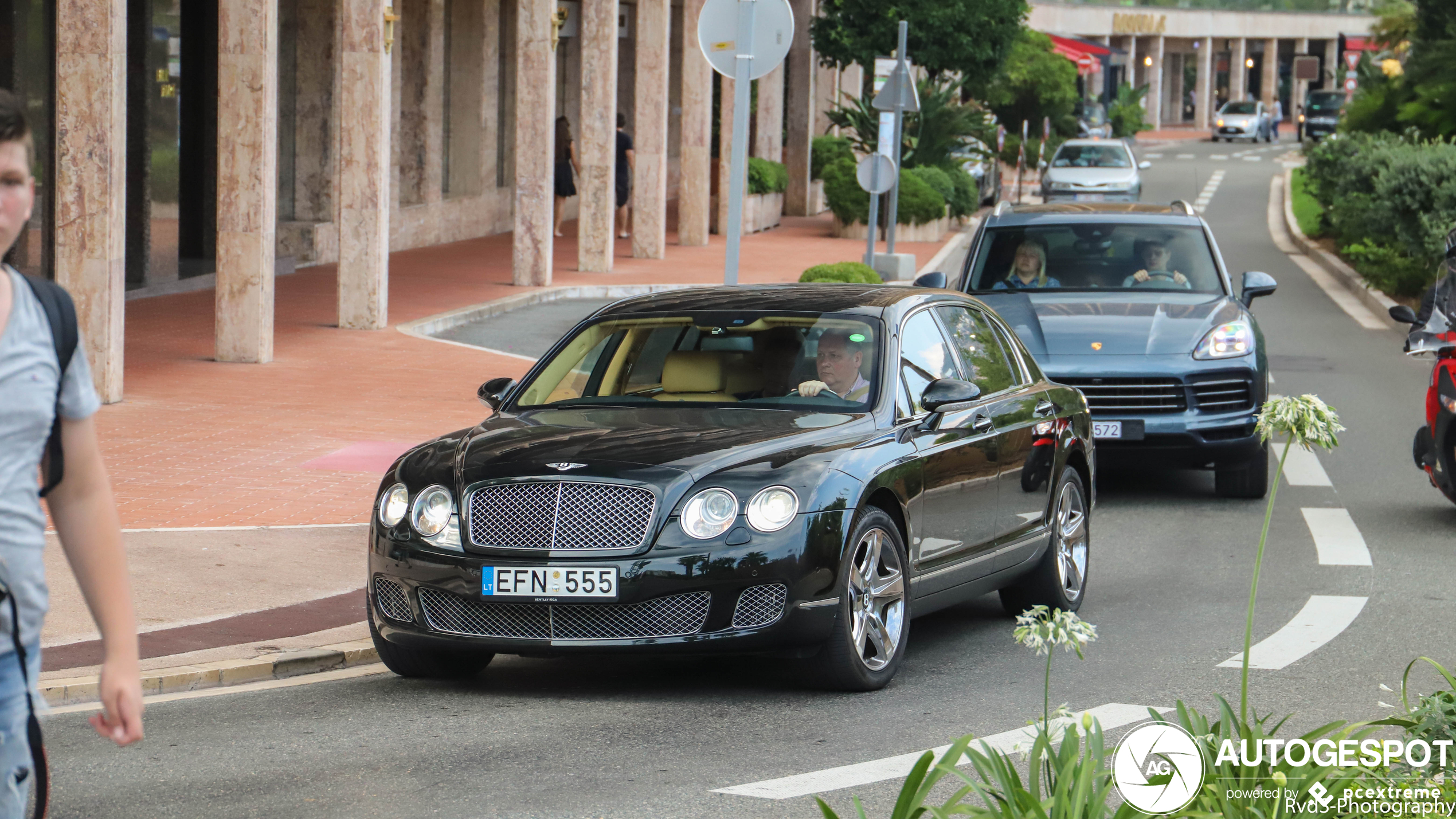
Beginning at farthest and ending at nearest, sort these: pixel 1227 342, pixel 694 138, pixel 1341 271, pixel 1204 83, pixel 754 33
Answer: pixel 1204 83 → pixel 694 138 → pixel 1341 271 → pixel 754 33 → pixel 1227 342

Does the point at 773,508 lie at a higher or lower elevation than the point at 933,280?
lower

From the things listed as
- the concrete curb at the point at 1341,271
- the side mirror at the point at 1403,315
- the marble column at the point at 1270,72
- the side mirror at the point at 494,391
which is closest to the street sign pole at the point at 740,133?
the side mirror at the point at 1403,315

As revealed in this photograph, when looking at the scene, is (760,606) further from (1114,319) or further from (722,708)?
(1114,319)

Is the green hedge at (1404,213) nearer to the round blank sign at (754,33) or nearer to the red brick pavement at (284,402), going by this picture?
the red brick pavement at (284,402)

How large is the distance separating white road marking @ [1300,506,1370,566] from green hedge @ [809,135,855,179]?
2813cm

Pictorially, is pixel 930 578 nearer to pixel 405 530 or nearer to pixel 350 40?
pixel 405 530

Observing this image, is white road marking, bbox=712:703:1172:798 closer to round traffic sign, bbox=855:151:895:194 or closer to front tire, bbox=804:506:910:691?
front tire, bbox=804:506:910:691

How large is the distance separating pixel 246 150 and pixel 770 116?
1011 inches

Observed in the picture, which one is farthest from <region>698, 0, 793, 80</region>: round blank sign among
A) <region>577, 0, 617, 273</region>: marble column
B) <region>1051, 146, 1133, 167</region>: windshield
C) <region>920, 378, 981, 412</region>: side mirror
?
<region>1051, 146, 1133, 167</region>: windshield

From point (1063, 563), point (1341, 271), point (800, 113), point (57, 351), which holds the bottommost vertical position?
point (1341, 271)

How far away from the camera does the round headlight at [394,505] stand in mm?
6602

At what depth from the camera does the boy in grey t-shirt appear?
2.79 m

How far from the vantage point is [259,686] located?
685cm

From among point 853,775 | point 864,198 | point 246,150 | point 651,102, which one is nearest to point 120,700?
point 853,775
